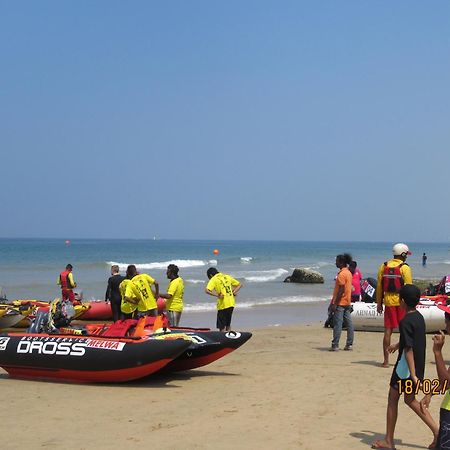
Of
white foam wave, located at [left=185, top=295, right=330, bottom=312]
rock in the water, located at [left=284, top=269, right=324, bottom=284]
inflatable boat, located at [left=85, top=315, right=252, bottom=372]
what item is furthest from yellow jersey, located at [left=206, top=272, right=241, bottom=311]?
rock in the water, located at [left=284, top=269, right=324, bottom=284]

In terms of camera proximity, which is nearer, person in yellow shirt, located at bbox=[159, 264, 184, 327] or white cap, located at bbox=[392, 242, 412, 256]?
white cap, located at bbox=[392, 242, 412, 256]

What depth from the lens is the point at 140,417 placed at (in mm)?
7031

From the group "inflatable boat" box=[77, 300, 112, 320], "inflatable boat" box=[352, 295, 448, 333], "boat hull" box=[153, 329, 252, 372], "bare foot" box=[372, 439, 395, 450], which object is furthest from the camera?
"inflatable boat" box=[77, 300, 112, 320]

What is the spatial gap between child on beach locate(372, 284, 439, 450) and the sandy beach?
0.47 m

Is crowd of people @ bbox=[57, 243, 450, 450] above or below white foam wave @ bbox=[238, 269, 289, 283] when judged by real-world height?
above

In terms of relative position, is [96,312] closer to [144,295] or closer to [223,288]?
[223,288]

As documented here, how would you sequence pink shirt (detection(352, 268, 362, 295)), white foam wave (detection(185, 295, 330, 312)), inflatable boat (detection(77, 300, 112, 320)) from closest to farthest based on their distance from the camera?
pink shirt (detection(352, 268, 362, 295)) → inflatable boat (detection(77, 300, 112, 320)) → white foam wave (detection(185, 295, 330, 312))

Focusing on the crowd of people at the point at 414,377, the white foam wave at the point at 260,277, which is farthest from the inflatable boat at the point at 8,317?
the white foam wave at the point at 260,277

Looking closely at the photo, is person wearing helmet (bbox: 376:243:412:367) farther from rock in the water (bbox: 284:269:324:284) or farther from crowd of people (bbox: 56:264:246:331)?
rock in the water (bbox: 284:269:324:284)

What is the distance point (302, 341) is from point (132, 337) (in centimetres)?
512

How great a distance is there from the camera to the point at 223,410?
7281 mm

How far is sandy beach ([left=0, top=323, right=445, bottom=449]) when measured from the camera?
6.20m

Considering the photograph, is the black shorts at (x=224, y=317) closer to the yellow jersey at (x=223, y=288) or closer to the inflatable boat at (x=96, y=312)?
the yellow jersey at (x=223, y=288)
